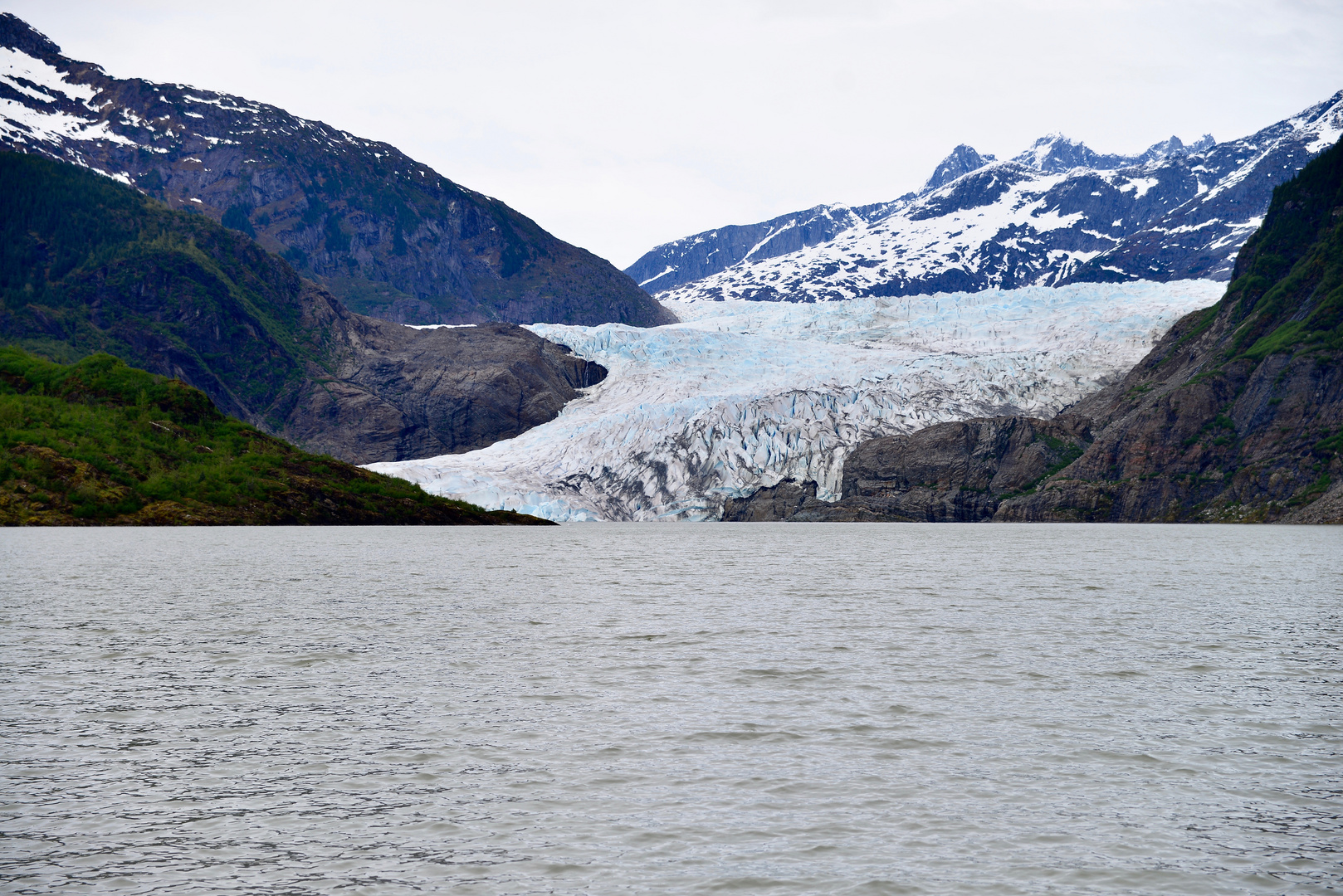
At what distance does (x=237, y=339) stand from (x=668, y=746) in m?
178

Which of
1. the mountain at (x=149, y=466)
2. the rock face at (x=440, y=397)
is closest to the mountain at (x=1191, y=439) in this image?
the mountain at (x=149, y=466)

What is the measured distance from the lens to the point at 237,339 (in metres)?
176

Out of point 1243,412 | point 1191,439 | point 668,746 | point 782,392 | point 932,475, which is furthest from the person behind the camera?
point 782,392

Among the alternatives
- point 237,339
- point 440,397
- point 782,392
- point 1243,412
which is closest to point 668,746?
point 1243,412

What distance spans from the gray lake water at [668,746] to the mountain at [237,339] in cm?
13407

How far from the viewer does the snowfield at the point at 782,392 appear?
118 meters

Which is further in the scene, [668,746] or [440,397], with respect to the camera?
[440,397]

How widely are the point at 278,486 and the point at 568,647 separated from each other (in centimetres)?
7594

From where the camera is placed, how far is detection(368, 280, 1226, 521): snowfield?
11769 cm

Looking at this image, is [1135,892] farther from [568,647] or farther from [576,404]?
[576,404]

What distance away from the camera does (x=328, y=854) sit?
9.58m

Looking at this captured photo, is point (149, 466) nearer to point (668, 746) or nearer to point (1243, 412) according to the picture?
point (668, 746)

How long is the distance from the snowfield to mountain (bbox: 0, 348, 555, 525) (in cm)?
1640

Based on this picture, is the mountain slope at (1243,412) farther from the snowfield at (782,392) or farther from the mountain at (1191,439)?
the snowfield at (782,392)
